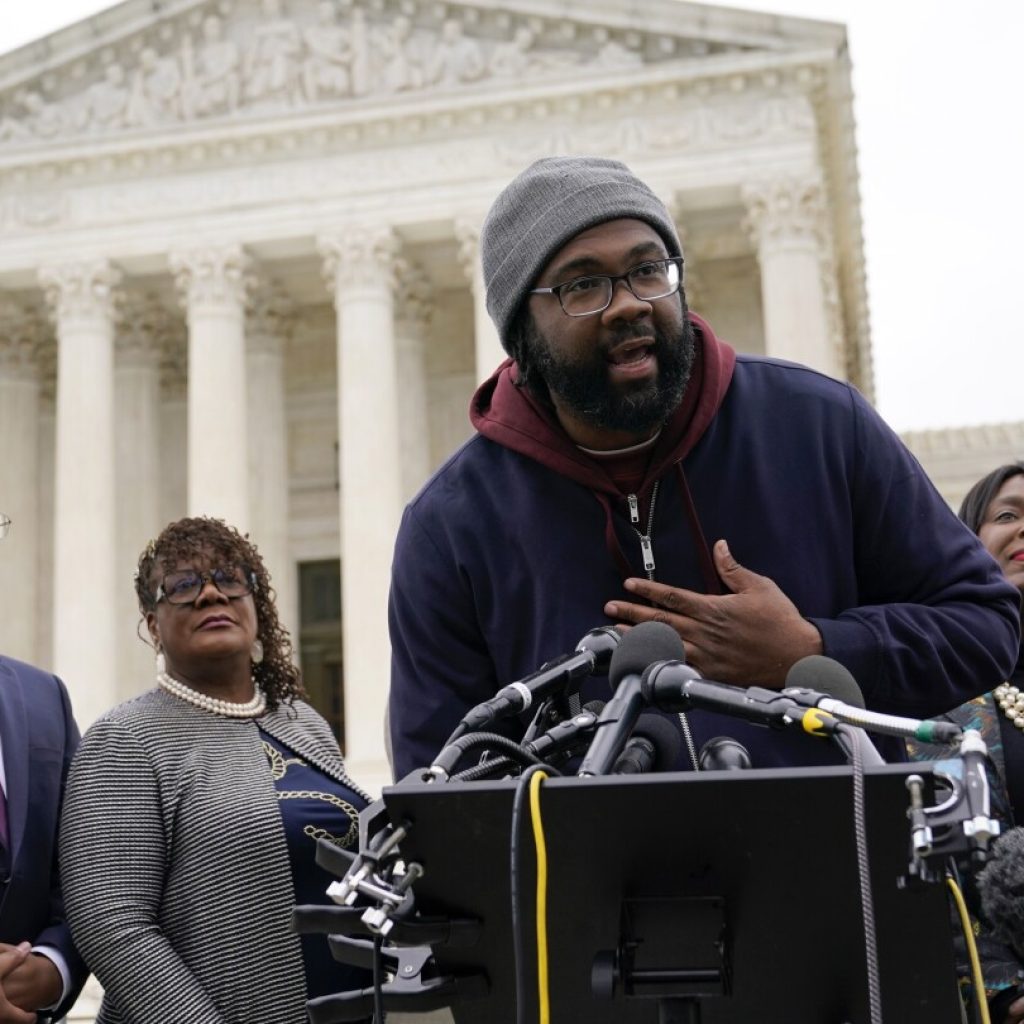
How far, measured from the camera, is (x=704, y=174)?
1188 inches

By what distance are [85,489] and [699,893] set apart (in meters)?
30.3

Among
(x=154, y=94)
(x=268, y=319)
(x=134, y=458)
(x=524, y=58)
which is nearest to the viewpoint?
(x=524, y=58)

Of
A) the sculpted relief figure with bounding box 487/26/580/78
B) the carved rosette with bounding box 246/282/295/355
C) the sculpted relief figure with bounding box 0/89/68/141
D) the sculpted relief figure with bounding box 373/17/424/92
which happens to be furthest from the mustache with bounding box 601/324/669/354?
the sculpted relief figure with bounding box 0/89/68/141

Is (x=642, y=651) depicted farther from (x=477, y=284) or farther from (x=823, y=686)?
(x=477, y=284)

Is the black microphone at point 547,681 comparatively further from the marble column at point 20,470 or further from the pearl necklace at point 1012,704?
the marble column at point 20,470

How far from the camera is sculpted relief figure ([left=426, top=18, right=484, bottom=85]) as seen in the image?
3200 cm

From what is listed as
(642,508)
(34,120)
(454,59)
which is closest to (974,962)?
(642,508)

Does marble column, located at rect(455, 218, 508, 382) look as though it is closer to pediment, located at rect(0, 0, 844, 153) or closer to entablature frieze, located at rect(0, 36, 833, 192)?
entablature frieze, located at rect(0, 36, 833, 192)

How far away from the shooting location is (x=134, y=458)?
35000 mm

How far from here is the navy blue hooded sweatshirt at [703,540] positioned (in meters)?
3.61

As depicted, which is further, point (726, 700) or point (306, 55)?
point (306, 55)

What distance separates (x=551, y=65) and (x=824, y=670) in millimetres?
30286

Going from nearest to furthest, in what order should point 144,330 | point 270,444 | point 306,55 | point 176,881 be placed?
1. point 176,881
2. point 306,55
3. point 270,444
4. point 144,330

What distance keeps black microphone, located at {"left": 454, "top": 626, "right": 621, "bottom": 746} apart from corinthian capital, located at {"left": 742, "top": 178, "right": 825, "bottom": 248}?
27583 millimetres
